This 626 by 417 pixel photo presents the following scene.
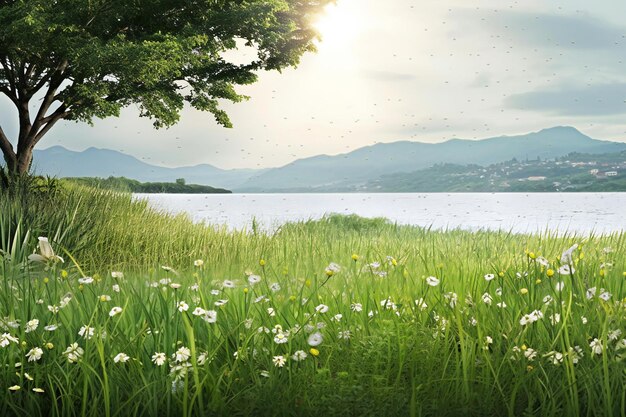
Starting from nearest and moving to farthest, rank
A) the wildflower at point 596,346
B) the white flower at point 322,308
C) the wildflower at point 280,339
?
the wildflower at point 280,339
the wildflower at point 596,346
the white flower at point 322,308

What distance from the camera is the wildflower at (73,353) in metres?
3.13

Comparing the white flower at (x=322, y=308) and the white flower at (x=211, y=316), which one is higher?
the white flower at (x=211, y=316)

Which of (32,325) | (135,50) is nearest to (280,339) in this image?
(32,325)

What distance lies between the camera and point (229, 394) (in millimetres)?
3164

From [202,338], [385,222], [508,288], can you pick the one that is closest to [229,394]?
[202,338]

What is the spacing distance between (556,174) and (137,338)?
6958 centimetres

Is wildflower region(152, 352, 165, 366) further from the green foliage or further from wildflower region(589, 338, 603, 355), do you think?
the green foliage

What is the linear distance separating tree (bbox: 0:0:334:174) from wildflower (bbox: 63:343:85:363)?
10.9 metres

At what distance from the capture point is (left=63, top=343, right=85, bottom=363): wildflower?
3130 millimetres

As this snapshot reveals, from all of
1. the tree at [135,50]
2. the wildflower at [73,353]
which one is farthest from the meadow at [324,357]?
the tree at [135,50]

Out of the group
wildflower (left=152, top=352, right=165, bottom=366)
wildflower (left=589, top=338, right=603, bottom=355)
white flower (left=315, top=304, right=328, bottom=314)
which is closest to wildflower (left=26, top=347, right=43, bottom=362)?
wildflower (left=152, top=352, right=165, bottom=366)

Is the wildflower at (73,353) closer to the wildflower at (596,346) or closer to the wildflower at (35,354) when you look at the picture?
the wildflower at (35,354)

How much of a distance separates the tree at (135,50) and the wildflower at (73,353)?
1091 centimetres

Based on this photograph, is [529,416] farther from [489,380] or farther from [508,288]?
[508,288]
